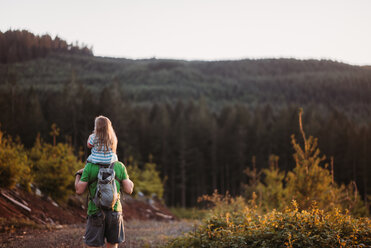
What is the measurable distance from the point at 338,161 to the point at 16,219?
3886 centimetres

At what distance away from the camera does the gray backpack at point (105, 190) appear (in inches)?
156

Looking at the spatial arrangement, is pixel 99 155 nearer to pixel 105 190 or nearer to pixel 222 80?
pixel 105 190

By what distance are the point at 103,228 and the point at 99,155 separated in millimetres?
933

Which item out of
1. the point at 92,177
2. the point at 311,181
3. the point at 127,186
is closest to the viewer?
the point at 92,177

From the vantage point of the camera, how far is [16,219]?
9.05m

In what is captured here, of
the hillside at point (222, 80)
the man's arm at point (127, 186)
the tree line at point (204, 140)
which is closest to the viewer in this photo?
the man's arm at point (127, 186)

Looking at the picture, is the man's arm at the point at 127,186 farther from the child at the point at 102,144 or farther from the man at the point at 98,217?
the child at the point at 102,144

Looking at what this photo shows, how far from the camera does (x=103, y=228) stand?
4.06 m

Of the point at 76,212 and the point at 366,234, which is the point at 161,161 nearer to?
the point at 76,212

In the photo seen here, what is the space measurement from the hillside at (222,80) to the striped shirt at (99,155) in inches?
449

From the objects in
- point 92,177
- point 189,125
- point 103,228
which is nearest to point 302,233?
point 103,228

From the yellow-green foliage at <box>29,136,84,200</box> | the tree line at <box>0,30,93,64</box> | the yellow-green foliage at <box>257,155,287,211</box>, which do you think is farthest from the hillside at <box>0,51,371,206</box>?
the yellow-green foliage at <box>29,136,84,200</box>

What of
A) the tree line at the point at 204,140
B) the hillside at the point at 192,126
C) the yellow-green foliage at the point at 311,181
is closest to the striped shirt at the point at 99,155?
the yellow-green foliage at the point at 311,181

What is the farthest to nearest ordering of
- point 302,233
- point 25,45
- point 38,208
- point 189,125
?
point 189,125 < point 25,45 < point 38,208 < point 302,233
